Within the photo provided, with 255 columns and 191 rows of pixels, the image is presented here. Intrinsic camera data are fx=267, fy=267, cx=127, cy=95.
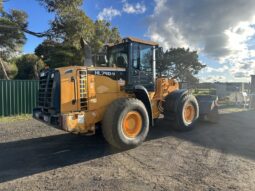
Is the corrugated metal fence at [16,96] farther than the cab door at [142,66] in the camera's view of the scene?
Yes

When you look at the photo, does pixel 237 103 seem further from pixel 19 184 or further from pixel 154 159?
pixel 19 184

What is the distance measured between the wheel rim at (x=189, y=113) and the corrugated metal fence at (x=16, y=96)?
27.7ft

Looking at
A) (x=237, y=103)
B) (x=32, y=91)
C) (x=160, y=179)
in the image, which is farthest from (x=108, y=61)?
(x=237, y=103)

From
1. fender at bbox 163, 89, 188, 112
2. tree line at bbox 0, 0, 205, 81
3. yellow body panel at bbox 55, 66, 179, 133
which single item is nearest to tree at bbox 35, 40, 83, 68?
tree line at bbox 0, 0, 205, 81

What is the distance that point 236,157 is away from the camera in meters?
6.20

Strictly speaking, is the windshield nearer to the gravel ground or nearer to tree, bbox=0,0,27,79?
the gravel ground

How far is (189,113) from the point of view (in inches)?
362

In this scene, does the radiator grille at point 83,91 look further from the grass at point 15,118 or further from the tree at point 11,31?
the tree at point 11,31

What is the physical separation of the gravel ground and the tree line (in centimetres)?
307

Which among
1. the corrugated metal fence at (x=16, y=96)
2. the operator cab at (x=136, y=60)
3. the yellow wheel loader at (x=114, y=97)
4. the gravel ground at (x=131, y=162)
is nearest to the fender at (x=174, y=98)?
the yellow wheel loader at (x=114, y=97)

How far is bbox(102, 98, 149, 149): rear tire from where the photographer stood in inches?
251

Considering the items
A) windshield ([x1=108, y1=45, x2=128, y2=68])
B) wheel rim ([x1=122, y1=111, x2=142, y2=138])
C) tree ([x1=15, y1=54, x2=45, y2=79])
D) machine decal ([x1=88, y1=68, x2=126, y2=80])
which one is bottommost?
wheel rim ([x1=122, y1=111, x2=142, y2=138])

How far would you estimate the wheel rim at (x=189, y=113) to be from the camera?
904cm

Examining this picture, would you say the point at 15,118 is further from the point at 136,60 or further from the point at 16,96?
the point at 136,60
